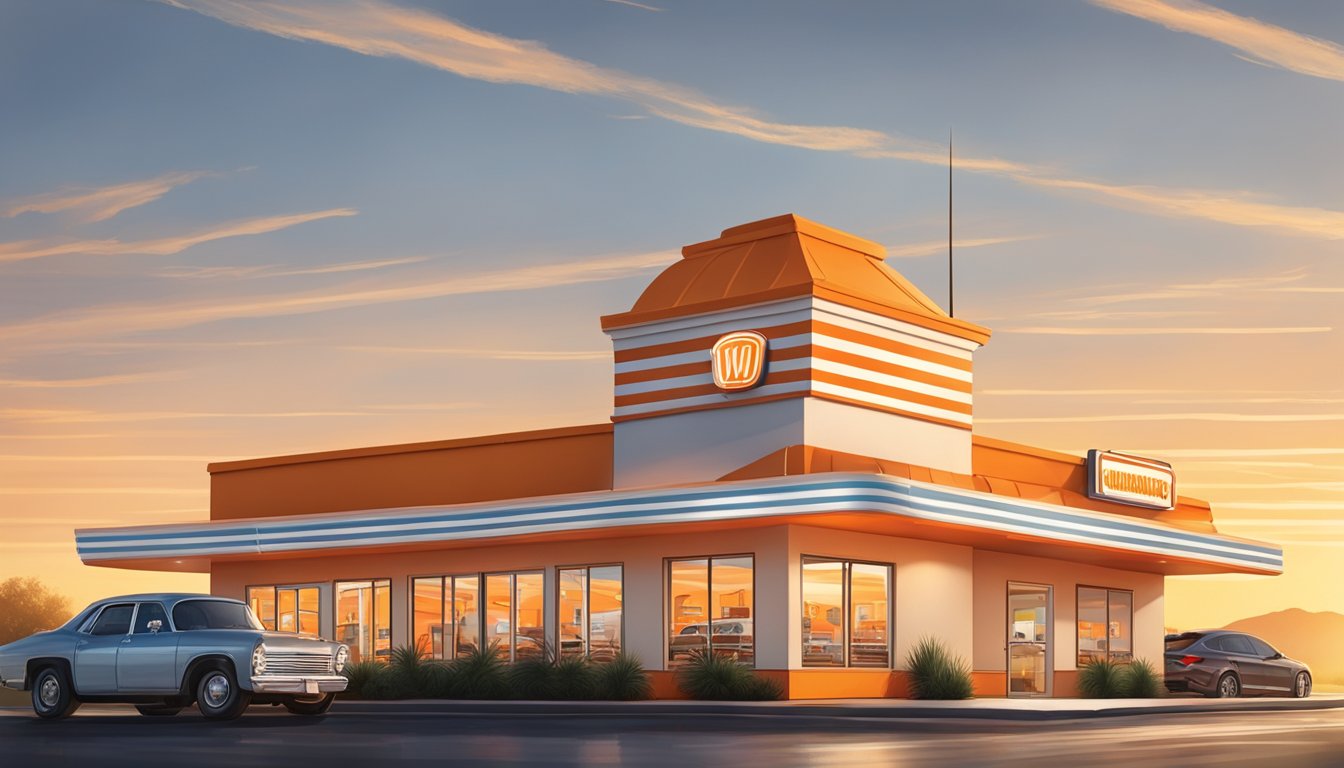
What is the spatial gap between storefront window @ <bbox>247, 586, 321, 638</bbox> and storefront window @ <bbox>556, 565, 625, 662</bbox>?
783 centimetres

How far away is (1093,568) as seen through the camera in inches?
1580

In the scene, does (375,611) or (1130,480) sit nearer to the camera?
(375,611)

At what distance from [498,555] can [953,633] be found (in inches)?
383

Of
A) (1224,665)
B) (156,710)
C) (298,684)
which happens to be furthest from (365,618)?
(1224,665)

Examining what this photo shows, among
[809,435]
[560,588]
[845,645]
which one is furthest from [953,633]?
[560,588]

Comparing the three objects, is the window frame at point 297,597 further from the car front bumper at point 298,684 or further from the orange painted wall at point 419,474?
the car front bumper at point 298,684

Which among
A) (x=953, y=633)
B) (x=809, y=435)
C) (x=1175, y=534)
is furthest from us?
(x=1175, y=534)

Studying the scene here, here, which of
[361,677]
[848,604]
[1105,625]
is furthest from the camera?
[1105,625]

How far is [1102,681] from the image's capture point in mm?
37500

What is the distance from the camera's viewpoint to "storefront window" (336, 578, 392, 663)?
1491 inches

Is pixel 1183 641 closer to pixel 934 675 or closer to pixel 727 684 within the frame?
pixel 934 675

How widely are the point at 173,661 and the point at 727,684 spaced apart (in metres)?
10.3

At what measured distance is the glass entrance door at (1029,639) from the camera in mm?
37156

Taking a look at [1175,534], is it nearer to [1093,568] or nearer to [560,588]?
[1093,568]
